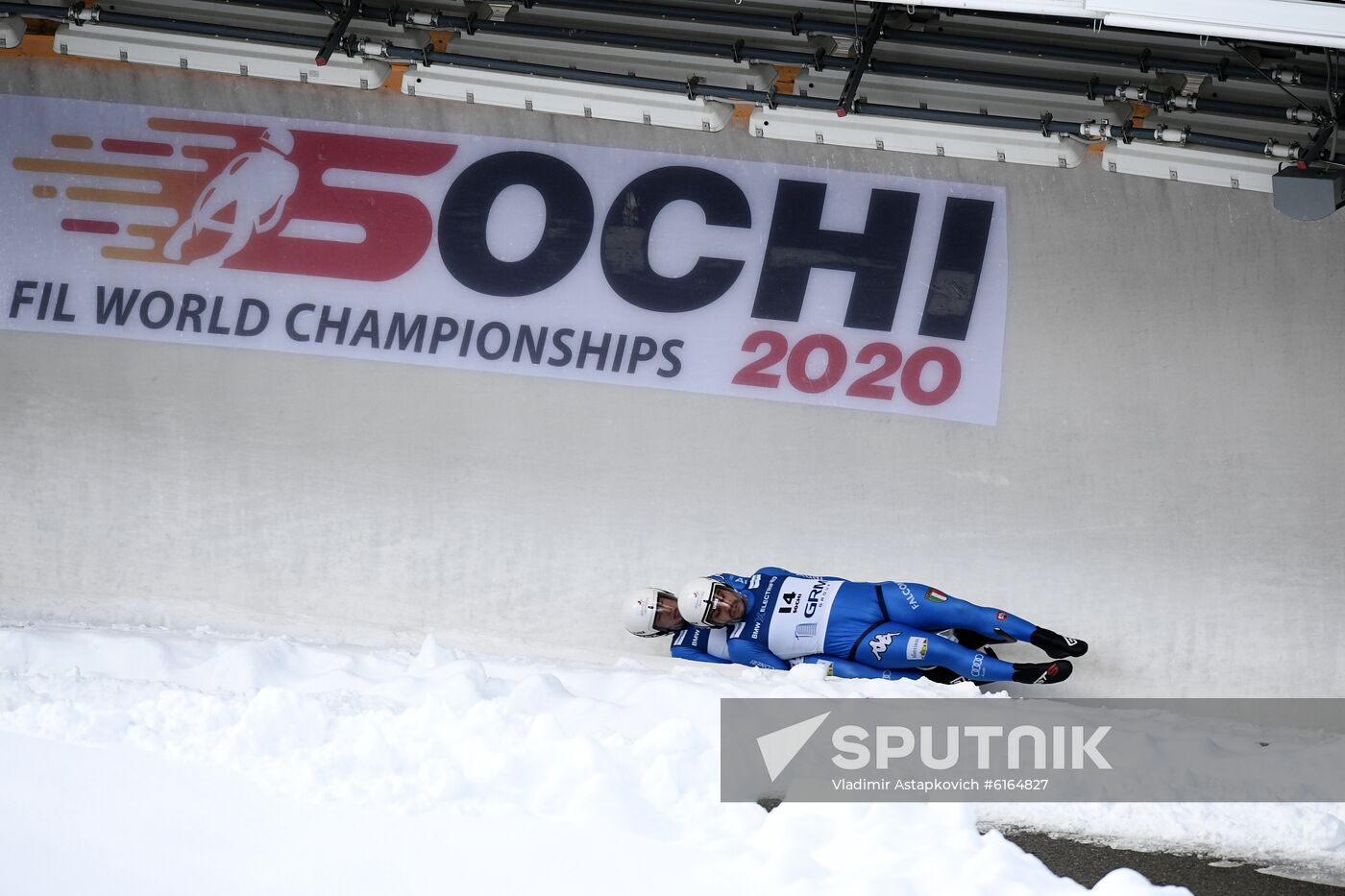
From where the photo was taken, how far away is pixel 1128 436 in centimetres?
607

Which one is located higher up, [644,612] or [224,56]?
[224,56]

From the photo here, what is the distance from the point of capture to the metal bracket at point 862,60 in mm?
5238

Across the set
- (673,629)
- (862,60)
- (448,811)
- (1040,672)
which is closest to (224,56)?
(862,60)

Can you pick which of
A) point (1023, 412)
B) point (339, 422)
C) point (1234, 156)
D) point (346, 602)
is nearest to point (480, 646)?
point (346, 602)

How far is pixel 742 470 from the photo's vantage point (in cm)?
621

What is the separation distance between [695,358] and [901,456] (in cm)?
105

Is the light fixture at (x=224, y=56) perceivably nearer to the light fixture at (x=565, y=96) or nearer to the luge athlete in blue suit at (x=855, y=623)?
the light fixture at (x=565, y=96)

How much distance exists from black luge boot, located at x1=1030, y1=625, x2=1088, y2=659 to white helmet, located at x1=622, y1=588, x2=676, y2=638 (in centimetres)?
153

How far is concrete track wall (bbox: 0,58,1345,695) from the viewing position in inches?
234

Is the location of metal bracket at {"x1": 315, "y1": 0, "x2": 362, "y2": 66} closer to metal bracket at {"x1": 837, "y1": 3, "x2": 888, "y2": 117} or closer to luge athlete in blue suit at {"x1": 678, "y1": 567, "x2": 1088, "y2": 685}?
metal bracket at {"x1": 837, "y1": 3, "x2": 888, "y2": 117}

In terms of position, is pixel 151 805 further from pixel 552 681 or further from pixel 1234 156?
pixel 1234 156

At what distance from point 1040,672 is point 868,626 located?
0.71 meters

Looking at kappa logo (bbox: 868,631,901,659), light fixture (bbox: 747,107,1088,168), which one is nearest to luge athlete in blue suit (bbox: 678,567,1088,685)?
kappa logo (bbox: 868,631,901,659)

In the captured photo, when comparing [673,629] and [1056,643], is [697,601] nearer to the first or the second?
[673,629]
